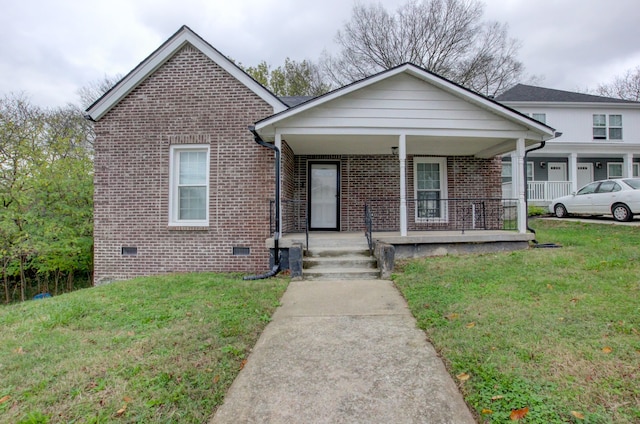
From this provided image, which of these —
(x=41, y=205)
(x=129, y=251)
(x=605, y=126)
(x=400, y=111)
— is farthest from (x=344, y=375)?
(x=605, y=126)

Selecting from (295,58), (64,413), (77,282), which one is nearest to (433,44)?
(295,58)

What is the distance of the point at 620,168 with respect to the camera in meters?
18.3

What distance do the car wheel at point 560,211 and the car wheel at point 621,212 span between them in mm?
2200

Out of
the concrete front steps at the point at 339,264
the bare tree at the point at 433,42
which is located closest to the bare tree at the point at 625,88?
the bare tree at the point at 433,42

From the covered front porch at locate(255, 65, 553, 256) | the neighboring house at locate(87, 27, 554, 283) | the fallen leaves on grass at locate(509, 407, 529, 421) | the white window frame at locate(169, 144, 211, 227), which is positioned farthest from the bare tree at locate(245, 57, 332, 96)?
the fallen leaves on grass at locate(509, 407, 529, 421)

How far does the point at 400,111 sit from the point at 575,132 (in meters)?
15.5

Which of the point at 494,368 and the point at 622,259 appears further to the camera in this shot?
the point at 622,259

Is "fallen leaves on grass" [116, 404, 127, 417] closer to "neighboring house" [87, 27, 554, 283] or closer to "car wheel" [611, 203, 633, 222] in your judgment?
"neighboring house" [87, 27, 554, 283]

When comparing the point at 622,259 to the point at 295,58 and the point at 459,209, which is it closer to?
the point at 459,209

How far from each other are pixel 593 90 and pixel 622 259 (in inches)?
1219

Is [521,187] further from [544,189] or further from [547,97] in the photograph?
[547,97]

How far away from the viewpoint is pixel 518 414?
200 cm

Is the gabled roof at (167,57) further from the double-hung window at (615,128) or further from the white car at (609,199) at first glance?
the double-hung window at (615,128)

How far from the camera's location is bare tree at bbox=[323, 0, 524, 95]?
20.9 metres
